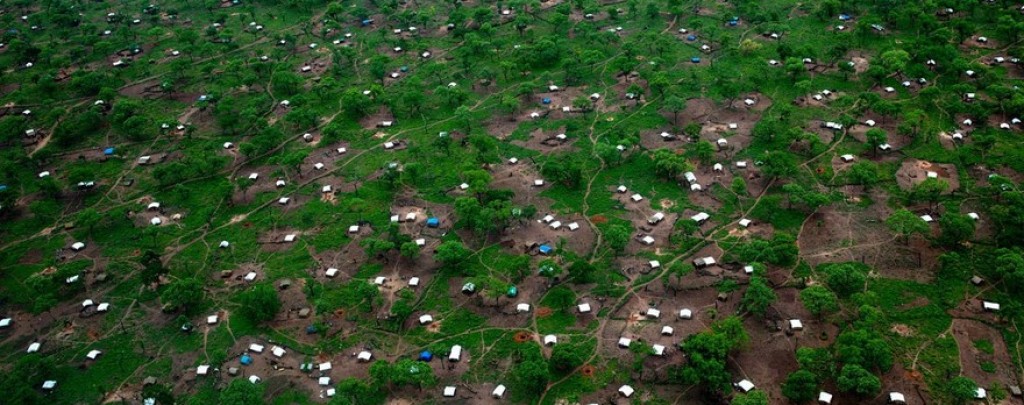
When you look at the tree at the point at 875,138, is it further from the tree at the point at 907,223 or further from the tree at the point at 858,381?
the tree at the point at 858,381

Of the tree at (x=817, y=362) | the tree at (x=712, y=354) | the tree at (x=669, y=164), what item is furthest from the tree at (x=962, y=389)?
the tree at (x=669, y=164)

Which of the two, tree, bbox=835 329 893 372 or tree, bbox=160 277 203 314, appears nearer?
tree, bbox=835 329 893 372

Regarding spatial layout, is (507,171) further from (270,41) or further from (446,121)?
(270,41)

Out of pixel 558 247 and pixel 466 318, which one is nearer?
pixel 466 318

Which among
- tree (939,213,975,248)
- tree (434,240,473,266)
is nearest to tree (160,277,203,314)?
tree (434,240,473,266)

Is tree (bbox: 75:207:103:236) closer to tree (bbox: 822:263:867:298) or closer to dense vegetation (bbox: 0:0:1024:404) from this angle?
dense vegetation (bbox: 0:0:1024:404)

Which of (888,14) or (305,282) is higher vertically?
(888,14)

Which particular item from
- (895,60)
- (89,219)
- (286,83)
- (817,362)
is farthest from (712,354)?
(286,83)

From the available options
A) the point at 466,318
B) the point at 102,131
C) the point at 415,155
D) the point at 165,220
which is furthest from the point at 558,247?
the point at 102,131
